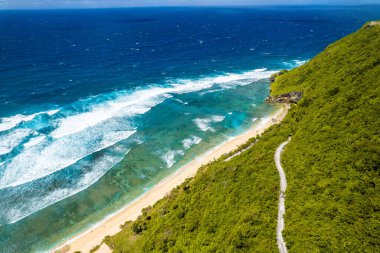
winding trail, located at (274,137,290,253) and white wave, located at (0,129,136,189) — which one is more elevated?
winding trail, located at (274,137,290,253)

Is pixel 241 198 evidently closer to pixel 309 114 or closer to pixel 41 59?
pixel 309 114

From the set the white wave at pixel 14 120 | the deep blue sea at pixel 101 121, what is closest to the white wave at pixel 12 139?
the deep blue sea at pixel 101 121

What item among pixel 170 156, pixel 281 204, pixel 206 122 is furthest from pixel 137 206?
pixel 206 122

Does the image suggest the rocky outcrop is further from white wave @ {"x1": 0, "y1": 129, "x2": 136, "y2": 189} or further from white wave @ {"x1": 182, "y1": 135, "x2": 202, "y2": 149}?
white wave @ {"x1": 0, "y1": 129, "x2": 136, "y2": 189}

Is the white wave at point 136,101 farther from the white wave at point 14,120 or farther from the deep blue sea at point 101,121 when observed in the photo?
the white wave at point 14,120

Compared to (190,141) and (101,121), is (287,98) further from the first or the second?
(101,121)

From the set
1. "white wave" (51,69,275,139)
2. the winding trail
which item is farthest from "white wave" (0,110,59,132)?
the winding trail

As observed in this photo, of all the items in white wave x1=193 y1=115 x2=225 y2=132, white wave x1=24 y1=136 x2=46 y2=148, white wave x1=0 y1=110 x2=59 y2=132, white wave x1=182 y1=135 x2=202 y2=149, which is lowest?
white wave x1=182 y1=135 x2=202 y2=149
